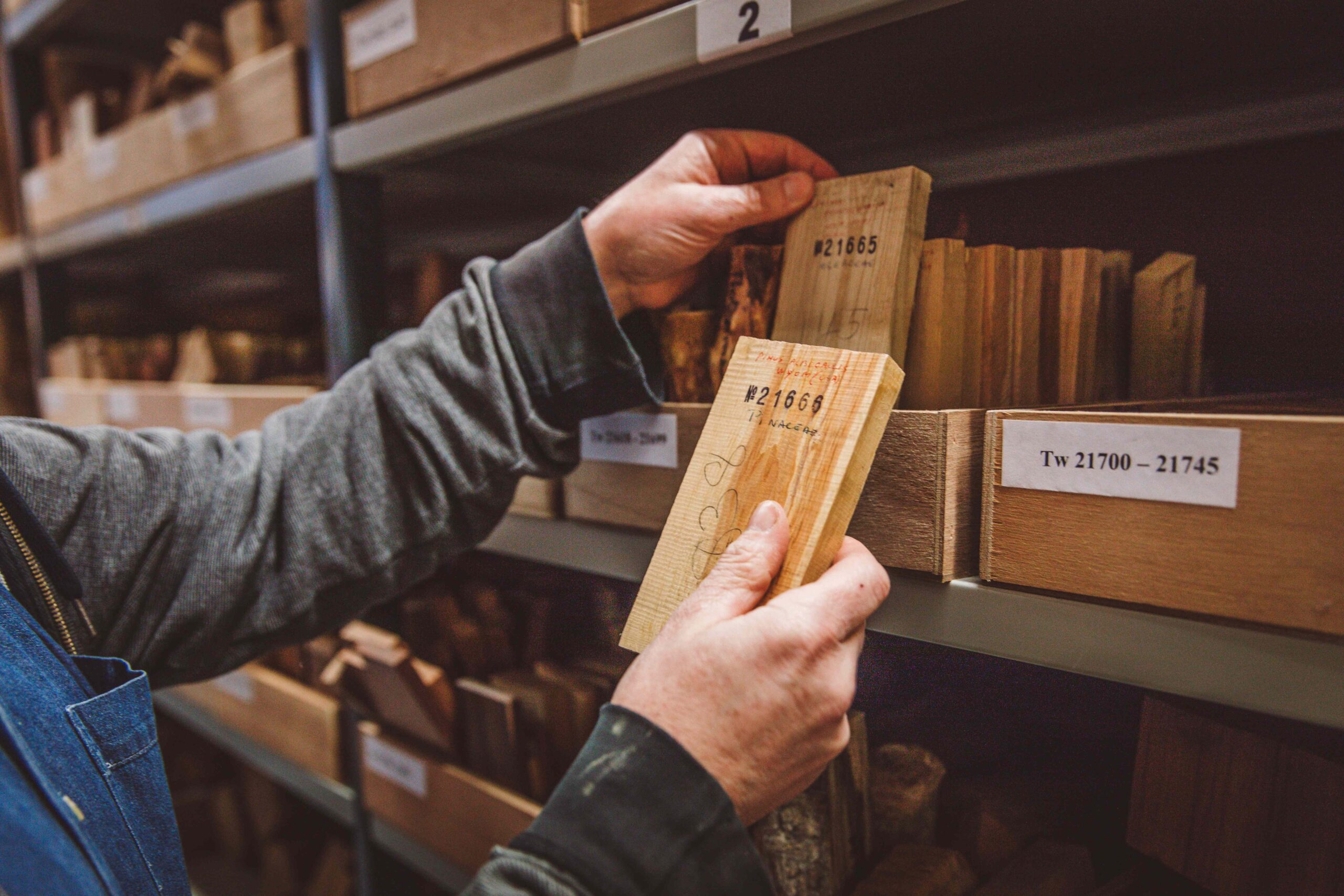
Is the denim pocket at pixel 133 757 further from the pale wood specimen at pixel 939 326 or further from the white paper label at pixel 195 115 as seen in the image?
the white paper label at pixel 195 115

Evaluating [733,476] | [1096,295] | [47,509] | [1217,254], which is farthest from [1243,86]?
[47,509]

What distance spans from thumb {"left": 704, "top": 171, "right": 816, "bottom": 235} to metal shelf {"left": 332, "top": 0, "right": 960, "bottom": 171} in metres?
0.11

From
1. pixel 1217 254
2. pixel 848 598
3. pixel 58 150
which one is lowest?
pixel 848 598

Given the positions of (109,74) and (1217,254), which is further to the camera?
(109,74)

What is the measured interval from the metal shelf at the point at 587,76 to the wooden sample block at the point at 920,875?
738mm

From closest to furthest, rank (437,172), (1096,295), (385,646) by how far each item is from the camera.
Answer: (1096,295) < (385,646) < (437,172)

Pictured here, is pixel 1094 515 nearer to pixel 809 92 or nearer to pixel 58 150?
pixel 809 92

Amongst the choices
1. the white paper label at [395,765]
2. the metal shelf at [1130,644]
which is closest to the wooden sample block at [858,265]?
the metal shelf at [1130,644]

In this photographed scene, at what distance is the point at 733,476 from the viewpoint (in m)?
0.61

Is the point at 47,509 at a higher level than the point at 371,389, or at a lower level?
lower

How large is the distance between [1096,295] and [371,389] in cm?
75

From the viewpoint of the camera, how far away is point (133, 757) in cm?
70

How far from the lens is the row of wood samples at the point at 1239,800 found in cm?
60

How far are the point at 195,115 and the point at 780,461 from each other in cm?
142
